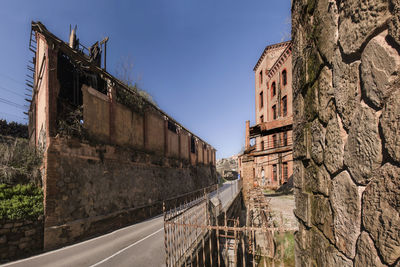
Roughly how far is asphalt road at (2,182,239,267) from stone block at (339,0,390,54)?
6941mm

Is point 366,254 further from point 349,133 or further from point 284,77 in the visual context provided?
point 284,77

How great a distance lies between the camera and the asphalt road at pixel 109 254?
593cm

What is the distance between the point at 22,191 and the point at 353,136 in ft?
34.6

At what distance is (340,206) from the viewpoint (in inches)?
45.8

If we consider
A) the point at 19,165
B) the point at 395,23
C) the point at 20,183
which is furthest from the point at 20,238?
the point at 395,23

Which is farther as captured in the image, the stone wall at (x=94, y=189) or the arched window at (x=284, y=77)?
the arched window at (x=284, y=77)

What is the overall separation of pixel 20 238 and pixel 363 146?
33.3ft

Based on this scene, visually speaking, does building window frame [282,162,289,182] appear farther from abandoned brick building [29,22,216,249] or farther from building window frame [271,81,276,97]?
abandoned brick building [29,22,216,249]

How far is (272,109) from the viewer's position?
20.7 meters

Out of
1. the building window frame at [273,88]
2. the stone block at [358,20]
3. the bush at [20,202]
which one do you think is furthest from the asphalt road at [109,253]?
the building window frame at [273,88]

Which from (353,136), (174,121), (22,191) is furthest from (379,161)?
(174,121)

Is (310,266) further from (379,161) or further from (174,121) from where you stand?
(174,121)

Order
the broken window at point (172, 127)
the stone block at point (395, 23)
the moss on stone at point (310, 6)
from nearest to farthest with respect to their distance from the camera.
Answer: the stone block at point (395, 23) → the moss on stone at point (310, 6) → the broken window at point (172, 127)

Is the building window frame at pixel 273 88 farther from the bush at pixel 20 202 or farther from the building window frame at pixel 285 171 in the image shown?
the bush at pixel 20 202
